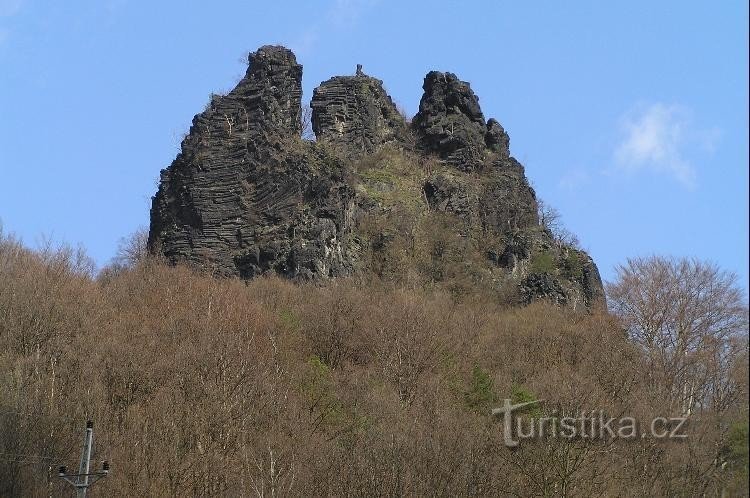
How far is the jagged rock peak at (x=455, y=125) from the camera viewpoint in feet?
237

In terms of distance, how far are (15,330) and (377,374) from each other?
14898 mm

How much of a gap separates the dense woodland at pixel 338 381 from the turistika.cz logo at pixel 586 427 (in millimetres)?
343

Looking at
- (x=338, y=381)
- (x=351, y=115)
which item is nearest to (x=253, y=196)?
(x=351, y=115)

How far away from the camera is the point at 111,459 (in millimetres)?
35344

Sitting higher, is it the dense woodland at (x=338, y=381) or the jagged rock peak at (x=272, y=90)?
the jagged rock peak at (x=272, y=90)

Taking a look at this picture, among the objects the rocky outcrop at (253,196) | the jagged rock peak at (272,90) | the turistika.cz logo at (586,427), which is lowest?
the turistika.cz logo at (586,427)

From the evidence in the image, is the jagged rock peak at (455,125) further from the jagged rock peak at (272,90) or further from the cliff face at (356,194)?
the jagged rock peak at (272,90)

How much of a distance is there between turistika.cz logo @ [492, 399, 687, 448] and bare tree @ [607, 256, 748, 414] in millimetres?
2887

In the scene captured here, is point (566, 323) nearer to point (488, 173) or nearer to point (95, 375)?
point (488, 173)

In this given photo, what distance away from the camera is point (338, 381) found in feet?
151

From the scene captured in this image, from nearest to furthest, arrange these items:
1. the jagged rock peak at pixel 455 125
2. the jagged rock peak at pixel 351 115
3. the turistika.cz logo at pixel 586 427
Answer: the turistika.cz logo at pixel 586 427 → the jagged rock peak at pixel 351 115 → the jagged rock peak at pixel 455 125

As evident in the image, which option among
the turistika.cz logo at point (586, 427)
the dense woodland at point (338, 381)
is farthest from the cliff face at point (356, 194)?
the turistika.cz logo at point (586, 427)

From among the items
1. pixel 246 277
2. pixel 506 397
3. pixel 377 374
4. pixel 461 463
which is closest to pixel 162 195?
pixel 246 277

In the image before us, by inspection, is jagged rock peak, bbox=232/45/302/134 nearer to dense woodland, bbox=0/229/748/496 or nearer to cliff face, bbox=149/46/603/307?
cliff face, bbox=149/46/603/307
